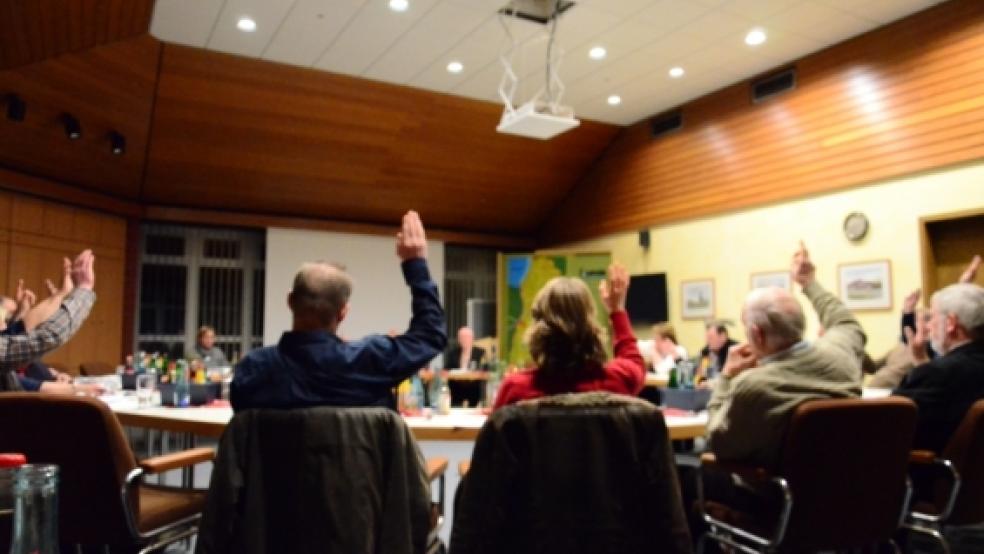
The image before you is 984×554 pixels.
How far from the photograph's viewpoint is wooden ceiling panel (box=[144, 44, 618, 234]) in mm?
8211

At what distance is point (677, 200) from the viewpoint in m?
9.64

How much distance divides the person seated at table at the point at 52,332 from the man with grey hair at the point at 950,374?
3.11 m

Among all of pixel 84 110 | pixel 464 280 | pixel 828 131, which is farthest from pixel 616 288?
pixel 464 280

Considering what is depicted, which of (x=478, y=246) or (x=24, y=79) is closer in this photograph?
(x=24, y=79)

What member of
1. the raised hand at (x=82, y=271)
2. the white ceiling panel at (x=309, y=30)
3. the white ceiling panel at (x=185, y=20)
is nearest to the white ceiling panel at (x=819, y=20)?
the white ceiling panel at (x=309, y=30)

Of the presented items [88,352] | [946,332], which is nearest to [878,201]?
[946,332]

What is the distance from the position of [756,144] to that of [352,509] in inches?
305

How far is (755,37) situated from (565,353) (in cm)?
644

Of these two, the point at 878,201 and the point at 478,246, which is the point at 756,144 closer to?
the point at 878,201

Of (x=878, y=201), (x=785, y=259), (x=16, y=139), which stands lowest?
(x=785, y=259)

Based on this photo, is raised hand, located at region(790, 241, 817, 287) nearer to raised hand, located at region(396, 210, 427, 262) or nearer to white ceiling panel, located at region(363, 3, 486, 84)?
raised hand, located at region(396, 210, 427, 262)

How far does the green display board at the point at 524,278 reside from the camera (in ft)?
34.7

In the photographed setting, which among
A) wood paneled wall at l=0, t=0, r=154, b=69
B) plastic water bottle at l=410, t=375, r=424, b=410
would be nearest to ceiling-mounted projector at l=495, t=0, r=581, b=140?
wood paneled wall at l=0, t=0, r=154, b=69

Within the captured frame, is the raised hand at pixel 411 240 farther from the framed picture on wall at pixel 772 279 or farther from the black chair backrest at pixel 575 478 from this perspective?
the framed picture on wall at pixel 772 279
